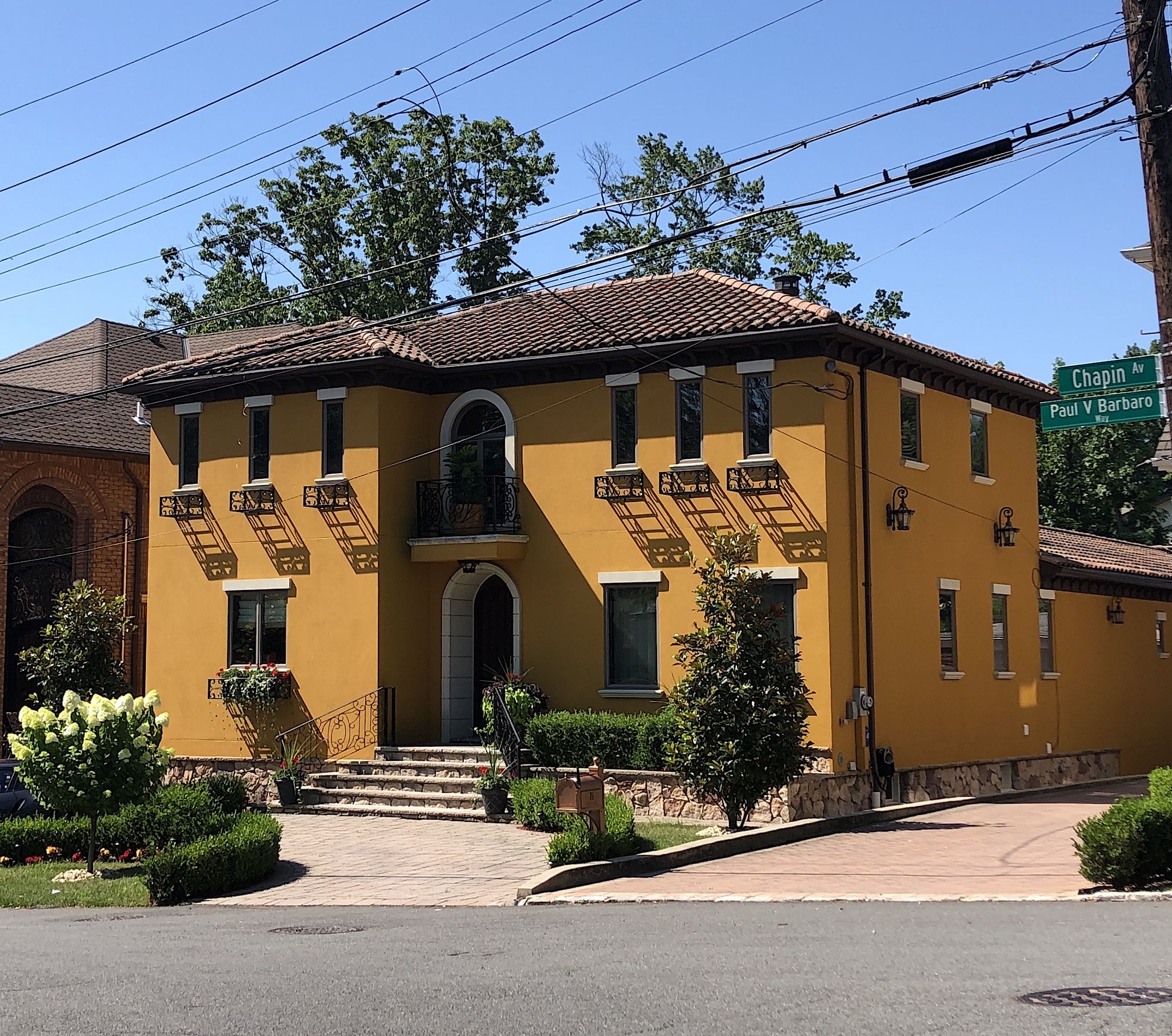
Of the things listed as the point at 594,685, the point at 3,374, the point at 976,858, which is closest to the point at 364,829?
the point at 594,685

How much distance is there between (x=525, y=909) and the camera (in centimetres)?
1422

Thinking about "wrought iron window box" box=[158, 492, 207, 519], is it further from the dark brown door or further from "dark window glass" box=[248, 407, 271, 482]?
the dark brown door

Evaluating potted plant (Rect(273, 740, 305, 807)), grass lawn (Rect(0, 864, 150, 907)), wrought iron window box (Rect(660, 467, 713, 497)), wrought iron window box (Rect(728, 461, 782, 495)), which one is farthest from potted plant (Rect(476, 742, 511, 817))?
wrought iron window box (Rect(728, 461, 782, 495))

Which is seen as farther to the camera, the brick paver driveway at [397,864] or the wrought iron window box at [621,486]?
the wrought iron window box at [621,486]

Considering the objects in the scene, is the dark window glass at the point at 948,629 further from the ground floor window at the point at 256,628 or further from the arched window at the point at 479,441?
the ground floor window at the point at 256,628

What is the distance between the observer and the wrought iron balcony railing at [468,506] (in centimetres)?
2458

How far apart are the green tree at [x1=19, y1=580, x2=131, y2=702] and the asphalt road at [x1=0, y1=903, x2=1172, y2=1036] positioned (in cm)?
1562

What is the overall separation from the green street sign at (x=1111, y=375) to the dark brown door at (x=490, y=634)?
45.4ft

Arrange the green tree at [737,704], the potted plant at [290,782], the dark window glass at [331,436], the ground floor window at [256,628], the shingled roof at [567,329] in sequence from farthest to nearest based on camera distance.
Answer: the ground floor window at [256,628] → the dark window glass at [331,436] → the potted plant at [290,782] → the shingled roof at [567,329] → the green tree at [737,704]

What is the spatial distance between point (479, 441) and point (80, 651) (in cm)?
938

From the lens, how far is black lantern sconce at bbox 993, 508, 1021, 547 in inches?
1056

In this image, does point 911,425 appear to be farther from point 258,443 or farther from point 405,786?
point 258,443

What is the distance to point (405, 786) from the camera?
75.9 feet

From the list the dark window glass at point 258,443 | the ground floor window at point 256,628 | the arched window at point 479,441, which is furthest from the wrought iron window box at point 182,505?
the arched window at point 479,441
